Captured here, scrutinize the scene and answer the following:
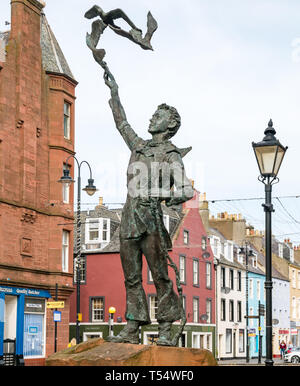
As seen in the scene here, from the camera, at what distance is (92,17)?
9.95 meters

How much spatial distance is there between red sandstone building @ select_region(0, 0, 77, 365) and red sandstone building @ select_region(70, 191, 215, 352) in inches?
402

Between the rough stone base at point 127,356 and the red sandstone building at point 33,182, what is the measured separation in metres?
24.5

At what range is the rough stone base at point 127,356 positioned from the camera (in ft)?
26.6

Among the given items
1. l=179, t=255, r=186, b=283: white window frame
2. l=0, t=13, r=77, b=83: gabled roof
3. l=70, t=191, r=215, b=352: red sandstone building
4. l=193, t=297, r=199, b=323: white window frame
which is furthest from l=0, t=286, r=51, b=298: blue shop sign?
l=193, t=297, r=199, b=323: white window frame

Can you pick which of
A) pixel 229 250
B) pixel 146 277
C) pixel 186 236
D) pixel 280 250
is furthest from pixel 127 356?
pixel 280 250

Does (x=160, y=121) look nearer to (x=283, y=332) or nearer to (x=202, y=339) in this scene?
(x=202, y=339)

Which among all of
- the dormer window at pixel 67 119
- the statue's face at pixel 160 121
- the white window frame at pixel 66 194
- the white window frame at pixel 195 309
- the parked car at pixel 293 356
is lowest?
the parked car at pixel 293 356

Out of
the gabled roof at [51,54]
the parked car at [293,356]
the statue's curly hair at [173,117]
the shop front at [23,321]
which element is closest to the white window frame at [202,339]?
the parked car at [293,356]

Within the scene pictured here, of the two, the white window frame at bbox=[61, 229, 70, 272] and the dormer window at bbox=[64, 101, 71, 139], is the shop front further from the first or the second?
the dormer window at bbox=[64, 101, 71, 139]

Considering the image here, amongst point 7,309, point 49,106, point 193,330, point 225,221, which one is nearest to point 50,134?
point 49,106

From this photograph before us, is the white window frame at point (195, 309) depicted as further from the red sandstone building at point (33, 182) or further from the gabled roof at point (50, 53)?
the gabled roof at point (50, 53)

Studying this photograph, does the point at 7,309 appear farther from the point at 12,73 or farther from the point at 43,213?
the point at 12,73

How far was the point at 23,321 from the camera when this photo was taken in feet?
112

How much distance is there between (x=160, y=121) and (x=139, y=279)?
194cm
